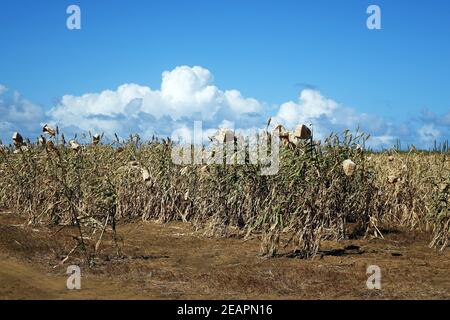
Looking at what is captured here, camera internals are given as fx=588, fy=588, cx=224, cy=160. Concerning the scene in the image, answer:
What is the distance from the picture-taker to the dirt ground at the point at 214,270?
788cm

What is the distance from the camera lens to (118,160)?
16641 mm

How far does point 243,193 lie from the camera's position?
489 inches

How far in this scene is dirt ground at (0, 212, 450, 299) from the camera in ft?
25.9

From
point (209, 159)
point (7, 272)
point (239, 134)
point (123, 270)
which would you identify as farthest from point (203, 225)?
point (7, 272)

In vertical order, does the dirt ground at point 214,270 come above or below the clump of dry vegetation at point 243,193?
below

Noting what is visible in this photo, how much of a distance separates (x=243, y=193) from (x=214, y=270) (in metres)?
3.22

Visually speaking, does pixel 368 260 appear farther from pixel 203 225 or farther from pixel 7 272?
pixel 7 272

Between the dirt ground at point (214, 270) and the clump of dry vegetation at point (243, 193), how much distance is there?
0.43 meters

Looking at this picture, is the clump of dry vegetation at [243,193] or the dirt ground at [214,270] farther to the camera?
the clump of dry vegetation at [243,193]

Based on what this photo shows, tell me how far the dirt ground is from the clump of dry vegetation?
16.9 inches

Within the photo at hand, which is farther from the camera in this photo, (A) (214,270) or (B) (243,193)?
(B) (243,193)
